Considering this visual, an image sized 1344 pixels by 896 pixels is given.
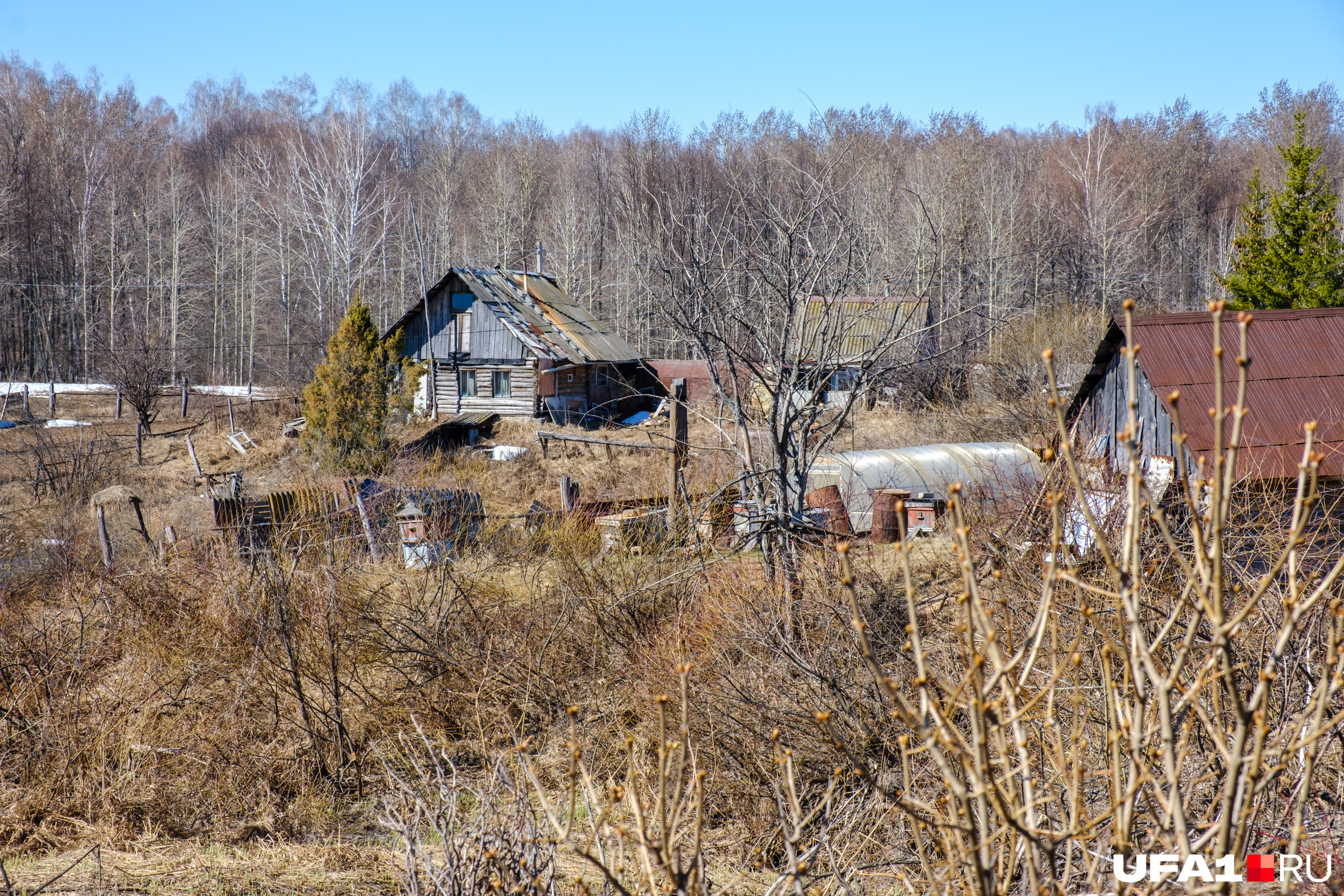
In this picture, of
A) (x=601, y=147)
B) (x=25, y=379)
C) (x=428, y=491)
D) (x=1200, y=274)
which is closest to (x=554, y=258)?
(x=601, y=147)

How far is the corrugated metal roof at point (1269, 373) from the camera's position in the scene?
9055 millimetres

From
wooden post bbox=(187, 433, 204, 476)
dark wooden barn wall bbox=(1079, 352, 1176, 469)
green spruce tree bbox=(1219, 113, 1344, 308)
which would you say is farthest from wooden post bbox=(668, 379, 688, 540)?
green spruce tree bbox=(1219, 113, 1344, 308)

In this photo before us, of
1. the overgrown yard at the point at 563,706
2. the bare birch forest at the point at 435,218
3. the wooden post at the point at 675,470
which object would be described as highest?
the bare birch forest at the point at 435,218

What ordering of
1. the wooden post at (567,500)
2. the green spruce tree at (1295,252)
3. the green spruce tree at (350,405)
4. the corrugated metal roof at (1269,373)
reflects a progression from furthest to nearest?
the green spruce tree at (350,405) → the green spruce tree at (1295,252) → the wooden post at (567,500) → the corrugated metal roof at (1269,373)

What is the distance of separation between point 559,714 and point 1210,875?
19.0 feet

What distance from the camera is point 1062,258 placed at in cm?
4259

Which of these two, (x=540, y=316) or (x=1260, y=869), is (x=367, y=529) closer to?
(x=1260, y=869)

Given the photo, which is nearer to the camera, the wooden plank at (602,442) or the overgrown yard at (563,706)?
the overgrown yard at (563,706)

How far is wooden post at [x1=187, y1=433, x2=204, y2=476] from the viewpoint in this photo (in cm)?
2169

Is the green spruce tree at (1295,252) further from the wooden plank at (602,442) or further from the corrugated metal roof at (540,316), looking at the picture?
the corrugated metal roof at (540,316)

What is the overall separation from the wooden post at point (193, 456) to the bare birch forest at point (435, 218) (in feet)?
40.0
